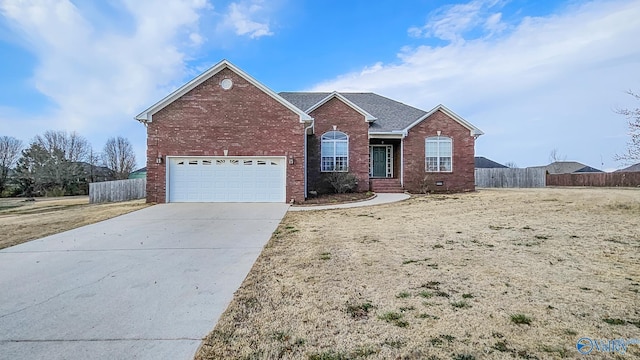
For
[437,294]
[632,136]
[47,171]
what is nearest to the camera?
[437,294]

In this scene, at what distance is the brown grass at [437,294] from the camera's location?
2.98 m

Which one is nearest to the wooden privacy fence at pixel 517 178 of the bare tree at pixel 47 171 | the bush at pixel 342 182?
the bush at pixel 342 182

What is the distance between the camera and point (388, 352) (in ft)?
9.32

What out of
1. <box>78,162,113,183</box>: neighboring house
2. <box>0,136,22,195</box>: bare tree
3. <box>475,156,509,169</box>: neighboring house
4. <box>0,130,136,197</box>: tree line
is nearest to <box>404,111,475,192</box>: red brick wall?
<box>475,156,509,169</box>: neighboring house

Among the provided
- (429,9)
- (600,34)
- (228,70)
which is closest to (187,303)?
(228,70)

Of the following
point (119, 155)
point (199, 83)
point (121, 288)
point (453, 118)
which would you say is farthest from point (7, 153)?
point (453, 118)

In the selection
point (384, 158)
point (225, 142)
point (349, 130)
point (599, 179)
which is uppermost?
point (349, 130)

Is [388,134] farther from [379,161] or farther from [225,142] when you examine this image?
[225,142]

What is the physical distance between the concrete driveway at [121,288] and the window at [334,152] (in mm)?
9780

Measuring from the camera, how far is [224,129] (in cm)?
1495

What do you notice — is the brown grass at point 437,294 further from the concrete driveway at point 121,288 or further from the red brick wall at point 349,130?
the red brick wall at point 349,130

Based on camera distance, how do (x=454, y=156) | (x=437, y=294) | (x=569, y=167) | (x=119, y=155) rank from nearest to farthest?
(x=437, y=294) < (x=454, y=156) < (x=119, y=155) < (x=569, y=167)

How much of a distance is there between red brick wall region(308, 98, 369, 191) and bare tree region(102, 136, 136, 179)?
40.1m

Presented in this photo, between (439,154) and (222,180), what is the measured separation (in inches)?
498
